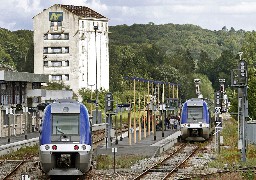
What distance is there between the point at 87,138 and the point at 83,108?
125 cm

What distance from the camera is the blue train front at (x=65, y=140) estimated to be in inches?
923

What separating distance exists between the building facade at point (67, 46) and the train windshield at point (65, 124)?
3247 inches

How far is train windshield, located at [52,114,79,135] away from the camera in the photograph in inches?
947

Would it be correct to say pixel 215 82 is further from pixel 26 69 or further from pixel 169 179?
pixel 169 179

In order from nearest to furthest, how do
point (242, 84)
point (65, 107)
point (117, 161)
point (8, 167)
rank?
point (65, 107), point (8, 167), point (117, 161), point (242, 84)

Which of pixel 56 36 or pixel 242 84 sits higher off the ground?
pixel 56 36

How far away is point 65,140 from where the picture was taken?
2358 cm

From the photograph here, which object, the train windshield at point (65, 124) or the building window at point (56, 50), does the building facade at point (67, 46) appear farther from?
the train windshield at point (65, 124)

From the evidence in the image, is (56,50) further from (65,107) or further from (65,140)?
(65,140)

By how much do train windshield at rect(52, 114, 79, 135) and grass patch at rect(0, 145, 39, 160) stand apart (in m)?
10.6

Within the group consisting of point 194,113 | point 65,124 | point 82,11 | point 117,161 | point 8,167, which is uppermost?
point 82,11

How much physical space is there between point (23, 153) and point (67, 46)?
72.4 metres

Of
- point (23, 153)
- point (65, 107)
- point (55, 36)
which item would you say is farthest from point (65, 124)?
point (55, 36)

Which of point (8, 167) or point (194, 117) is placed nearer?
point (8, 167)
